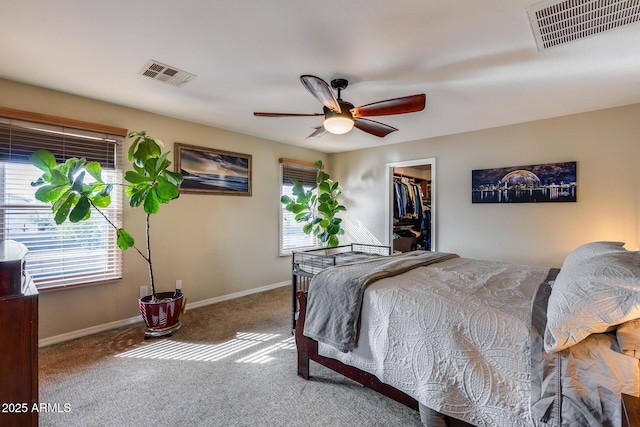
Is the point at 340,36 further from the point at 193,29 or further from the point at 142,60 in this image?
the point at 142,60

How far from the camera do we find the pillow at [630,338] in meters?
1.09

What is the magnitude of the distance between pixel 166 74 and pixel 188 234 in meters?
1.93

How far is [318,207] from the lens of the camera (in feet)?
15.9

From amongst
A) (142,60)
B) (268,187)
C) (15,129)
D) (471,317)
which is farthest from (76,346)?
(471,317)

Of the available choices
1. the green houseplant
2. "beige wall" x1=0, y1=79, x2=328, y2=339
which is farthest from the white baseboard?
the green houseplant

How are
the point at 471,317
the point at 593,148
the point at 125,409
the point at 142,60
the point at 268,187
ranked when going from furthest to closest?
the point at 268,187, the point at 593,148, the point at 142,60, the point at 125,409, the point at 471,317

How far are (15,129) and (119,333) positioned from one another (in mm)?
2108

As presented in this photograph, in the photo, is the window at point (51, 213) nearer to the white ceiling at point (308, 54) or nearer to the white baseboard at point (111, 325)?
the white ceiling at point (308, 54)

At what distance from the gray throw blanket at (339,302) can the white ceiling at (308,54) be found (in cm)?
159

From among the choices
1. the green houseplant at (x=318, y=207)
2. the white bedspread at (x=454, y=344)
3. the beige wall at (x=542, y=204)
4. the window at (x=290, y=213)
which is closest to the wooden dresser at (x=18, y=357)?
the white bedspread at (x=454, y=344)

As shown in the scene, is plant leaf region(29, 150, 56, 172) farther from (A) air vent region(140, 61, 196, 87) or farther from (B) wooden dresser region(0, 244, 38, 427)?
(B) wooden dresser region(0, 244, 38, 427)

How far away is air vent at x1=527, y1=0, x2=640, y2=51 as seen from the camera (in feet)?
5.23

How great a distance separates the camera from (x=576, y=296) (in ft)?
3.97

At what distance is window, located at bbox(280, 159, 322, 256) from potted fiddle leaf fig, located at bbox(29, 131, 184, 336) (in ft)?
6.73
